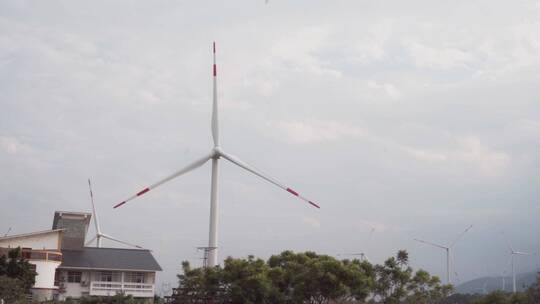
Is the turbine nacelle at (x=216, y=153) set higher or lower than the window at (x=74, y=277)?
higher

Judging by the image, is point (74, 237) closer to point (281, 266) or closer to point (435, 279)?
point (281, 266)

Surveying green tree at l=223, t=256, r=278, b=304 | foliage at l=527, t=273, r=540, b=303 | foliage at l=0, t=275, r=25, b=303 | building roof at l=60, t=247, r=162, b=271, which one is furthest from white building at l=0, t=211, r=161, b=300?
foliage at l=527, t=273, r=540, b=303

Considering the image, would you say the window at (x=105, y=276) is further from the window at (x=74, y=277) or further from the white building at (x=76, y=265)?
the window at (x=74, y=277)

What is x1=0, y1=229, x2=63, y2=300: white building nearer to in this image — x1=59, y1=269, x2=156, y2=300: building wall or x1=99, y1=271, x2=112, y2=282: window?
x1=59, y1=269, x2=156, y2=300: building wall

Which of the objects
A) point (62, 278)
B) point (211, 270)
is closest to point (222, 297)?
point (211, 270)

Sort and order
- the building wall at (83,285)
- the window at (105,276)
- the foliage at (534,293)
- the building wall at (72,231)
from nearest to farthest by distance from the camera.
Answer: the foliage at (534,293)
the building wall at (83,285)
the window at (105,276)
the building wall at (72,231)

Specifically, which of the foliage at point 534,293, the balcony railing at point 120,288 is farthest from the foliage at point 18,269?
the foliage at point 534,293

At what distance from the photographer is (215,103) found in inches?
3191

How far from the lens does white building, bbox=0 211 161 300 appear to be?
63.8 meters

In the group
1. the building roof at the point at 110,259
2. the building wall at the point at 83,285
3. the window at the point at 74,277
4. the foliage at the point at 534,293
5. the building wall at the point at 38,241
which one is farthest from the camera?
the building roof at the point at 110,259

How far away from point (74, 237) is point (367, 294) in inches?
→ 1215

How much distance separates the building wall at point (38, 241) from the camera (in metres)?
67.5

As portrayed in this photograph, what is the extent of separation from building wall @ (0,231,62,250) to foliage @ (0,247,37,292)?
31.4 feet

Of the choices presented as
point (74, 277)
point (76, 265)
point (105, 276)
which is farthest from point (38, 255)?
point (105, 276)
